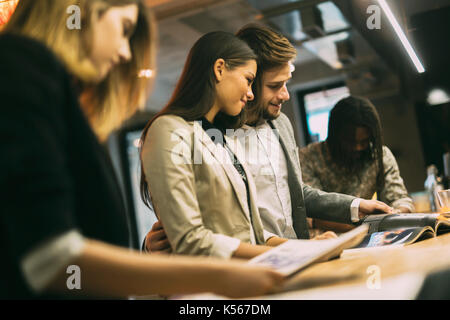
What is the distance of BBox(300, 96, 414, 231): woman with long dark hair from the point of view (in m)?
1.88

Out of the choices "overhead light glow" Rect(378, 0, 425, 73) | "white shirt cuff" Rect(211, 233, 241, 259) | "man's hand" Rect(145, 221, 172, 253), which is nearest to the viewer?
"white shirt cuff" Rect(211, 233, 241, 259)

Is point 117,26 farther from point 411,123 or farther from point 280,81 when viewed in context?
point 411,123

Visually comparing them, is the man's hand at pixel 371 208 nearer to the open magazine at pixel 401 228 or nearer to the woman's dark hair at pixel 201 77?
the open magazine at pixel 401 228

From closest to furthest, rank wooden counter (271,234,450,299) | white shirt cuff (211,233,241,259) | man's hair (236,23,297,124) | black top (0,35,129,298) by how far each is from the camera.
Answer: black top (0,35,129,298) < wooden counter (271,234,450,299) < white shirt cuff (211,233,241,259) < man's hair (236,23,297,124)

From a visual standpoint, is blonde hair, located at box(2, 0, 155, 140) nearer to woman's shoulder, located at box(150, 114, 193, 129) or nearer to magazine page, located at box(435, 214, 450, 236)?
woman's shoulder, located at box(150, 114, 193, 129)

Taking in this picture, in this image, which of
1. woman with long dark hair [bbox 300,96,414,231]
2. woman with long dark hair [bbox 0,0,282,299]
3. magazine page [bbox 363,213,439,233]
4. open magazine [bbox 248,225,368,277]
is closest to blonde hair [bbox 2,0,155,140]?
woman with long dark hair [bbox 0,0,282,299]

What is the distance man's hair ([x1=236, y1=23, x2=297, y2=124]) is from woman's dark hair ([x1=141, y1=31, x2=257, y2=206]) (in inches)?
10.5

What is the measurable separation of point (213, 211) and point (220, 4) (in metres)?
2.72

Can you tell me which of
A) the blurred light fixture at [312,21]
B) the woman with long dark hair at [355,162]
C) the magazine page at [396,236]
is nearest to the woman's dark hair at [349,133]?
the woman with long dark hair at [355,162]

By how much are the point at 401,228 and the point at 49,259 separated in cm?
117

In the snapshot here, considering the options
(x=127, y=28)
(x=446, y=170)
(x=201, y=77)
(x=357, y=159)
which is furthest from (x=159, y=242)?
(x=446, y=170)

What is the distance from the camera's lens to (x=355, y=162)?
190cm

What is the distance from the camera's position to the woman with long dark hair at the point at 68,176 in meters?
0.49
